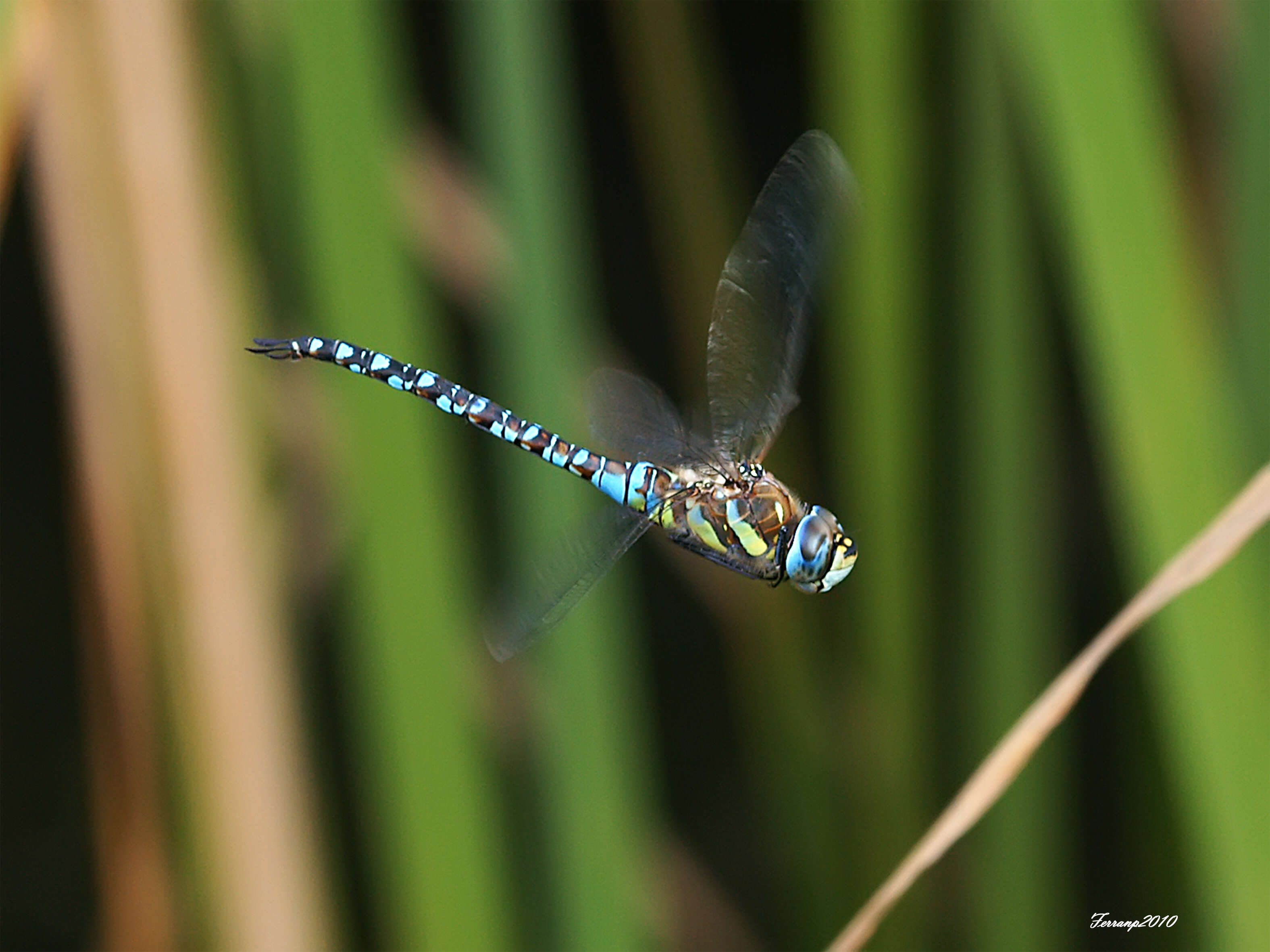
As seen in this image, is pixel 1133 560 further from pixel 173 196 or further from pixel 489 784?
pixel 173 196

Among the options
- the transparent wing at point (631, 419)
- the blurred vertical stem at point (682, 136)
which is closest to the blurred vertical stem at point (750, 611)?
the blurred vertical stem at point (682, 136)

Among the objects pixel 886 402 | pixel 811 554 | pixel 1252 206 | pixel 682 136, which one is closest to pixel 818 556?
pixel 811 554

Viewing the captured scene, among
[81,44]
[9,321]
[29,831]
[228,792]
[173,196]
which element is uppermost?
[9,321]

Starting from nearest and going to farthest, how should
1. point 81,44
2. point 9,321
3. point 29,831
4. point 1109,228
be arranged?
1. point 1109,228
2. point 81,44
3. point 29,831
4. point 9,321

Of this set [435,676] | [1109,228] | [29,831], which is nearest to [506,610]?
[435,676]
